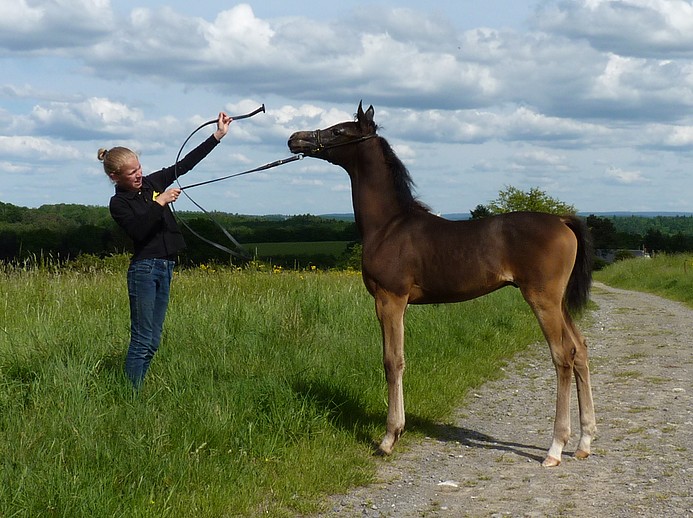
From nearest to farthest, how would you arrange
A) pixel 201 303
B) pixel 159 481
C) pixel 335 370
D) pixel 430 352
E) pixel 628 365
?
pixel 159 481 → pixel 335 370 → pixel 430 352 → pixel 628 365 → pixel 201 303

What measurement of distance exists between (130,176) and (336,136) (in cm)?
170

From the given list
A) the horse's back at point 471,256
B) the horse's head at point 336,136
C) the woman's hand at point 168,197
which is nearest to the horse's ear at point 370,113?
the horse's head at point 336,136

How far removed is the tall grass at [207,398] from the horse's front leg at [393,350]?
32cm

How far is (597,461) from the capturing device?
6.09 metres

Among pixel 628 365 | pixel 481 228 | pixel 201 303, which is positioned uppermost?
pixel 481 228

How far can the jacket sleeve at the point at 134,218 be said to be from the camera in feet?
Answer: 19.7

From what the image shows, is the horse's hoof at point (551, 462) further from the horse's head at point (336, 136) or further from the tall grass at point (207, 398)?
the horse's head at point (336, 136)

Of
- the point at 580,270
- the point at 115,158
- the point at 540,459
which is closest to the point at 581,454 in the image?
the point at 540,459

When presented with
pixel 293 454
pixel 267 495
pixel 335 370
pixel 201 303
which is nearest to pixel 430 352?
pixel 335 370

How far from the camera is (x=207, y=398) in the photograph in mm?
6227

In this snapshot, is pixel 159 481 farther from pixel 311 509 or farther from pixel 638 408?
pixel 638 408

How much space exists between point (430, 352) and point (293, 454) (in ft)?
13.7

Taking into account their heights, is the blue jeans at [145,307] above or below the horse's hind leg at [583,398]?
above

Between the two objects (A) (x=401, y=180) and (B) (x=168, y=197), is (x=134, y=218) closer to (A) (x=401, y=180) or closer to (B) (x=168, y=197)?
(B) (x=168, y=197)
